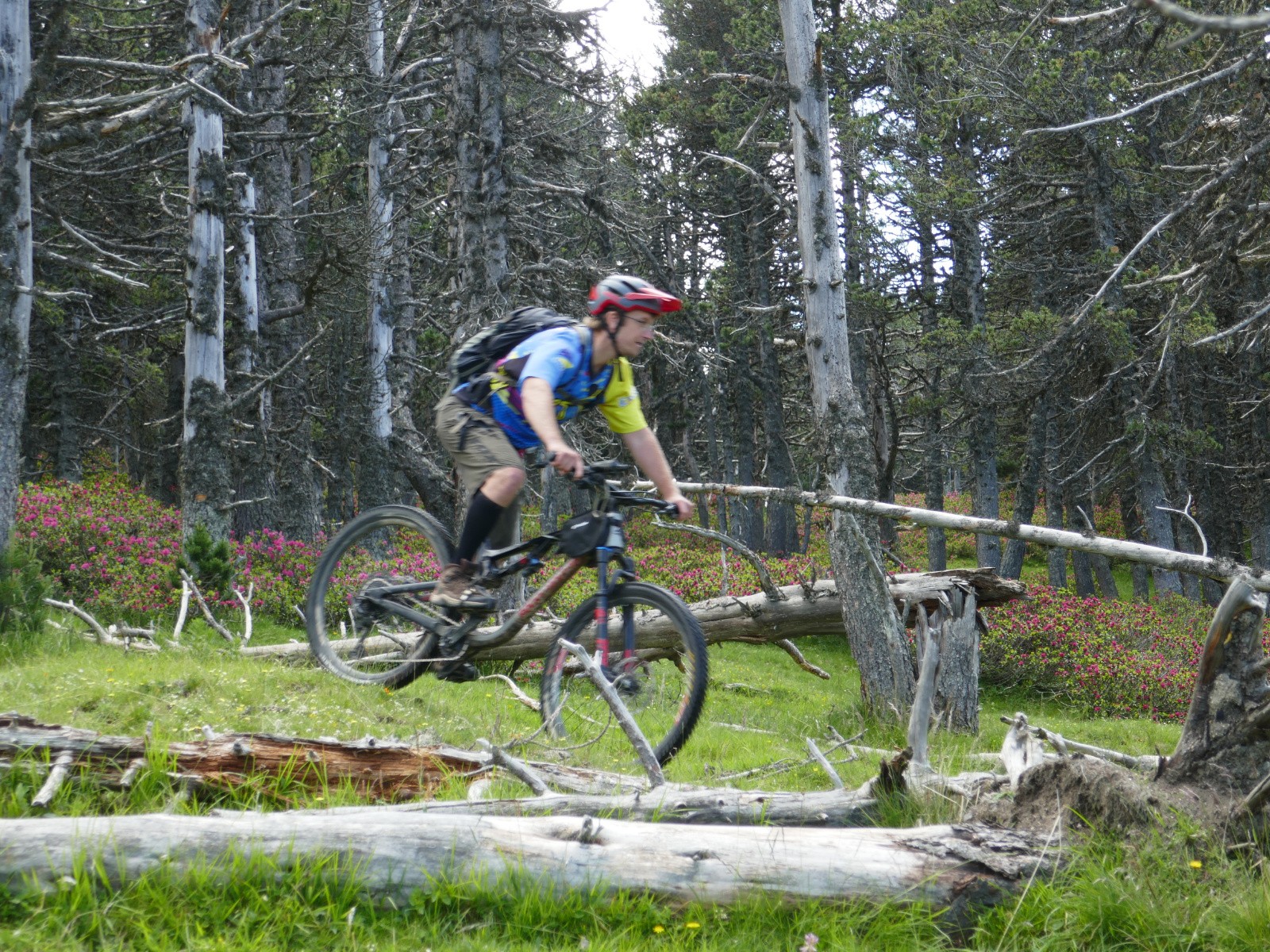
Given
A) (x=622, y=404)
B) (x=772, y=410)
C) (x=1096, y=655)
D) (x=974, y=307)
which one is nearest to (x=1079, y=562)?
(x=772, y=410)

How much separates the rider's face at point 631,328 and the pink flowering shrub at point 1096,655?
1297cm

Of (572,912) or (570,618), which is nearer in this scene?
(572,912)

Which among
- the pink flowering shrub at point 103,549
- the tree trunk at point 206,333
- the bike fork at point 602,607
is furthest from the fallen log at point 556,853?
the tree trunk at point 206,333

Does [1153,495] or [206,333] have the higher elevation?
[206,333]

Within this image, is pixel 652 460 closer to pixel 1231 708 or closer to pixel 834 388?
pixel 1231 708

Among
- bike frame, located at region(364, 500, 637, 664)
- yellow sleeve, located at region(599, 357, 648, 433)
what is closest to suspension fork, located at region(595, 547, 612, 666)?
bike frame, located at region(364, 500, 637, 664)

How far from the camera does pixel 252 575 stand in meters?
13.6

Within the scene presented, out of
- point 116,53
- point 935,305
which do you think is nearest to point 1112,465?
point 935,305

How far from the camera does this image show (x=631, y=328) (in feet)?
16.5

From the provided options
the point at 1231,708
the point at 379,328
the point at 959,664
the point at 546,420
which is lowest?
the point at 959,664

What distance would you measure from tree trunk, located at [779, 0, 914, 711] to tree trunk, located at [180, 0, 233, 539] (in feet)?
23.0

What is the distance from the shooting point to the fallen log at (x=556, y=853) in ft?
10.5

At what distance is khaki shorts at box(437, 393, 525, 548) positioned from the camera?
535 centimetres

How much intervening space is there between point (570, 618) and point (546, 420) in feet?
3.89
